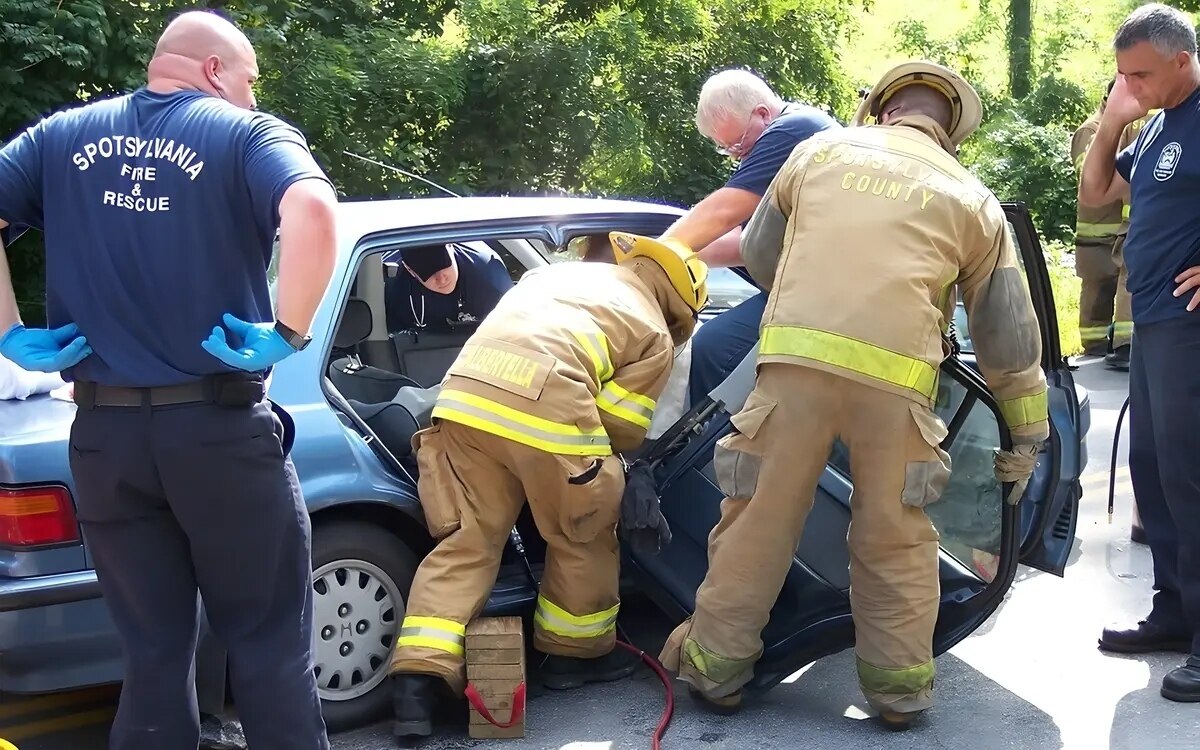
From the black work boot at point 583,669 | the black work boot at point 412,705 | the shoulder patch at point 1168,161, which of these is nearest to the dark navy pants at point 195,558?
the black work boot at point 412,705

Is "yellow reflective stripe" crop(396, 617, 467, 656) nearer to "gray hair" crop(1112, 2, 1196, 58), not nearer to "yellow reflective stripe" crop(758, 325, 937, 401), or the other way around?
"yellow reflective stripe" crop(758, 325, 937, 401)

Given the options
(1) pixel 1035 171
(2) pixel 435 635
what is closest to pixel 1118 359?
(2) pixel 435 635

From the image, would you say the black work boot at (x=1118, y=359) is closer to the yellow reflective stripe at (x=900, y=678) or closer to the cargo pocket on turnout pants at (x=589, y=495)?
the yellow reflective stripe at (x=900, y=678)

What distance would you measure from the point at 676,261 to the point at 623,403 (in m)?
0.50

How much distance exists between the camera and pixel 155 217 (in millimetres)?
2471

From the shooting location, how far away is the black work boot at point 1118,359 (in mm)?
8414

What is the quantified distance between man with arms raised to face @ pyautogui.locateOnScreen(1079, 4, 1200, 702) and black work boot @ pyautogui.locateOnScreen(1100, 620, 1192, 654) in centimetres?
6

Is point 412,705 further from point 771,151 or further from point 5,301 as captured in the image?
point 771,151

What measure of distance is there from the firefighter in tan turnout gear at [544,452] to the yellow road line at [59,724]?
39.6 inches

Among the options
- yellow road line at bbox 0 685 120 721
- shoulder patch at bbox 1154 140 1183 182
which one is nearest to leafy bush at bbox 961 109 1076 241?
shoulder patch at bbox 1154 140 1183 182

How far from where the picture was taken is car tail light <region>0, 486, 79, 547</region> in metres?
2.92

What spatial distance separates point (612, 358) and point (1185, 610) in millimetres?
1920

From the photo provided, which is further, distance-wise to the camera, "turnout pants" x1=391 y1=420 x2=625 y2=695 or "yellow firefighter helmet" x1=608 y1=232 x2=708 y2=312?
"yellow firefighter helmet" x1=608 y1=232 x2=708 y2=312

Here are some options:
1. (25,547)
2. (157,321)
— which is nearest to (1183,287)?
(157,321)
